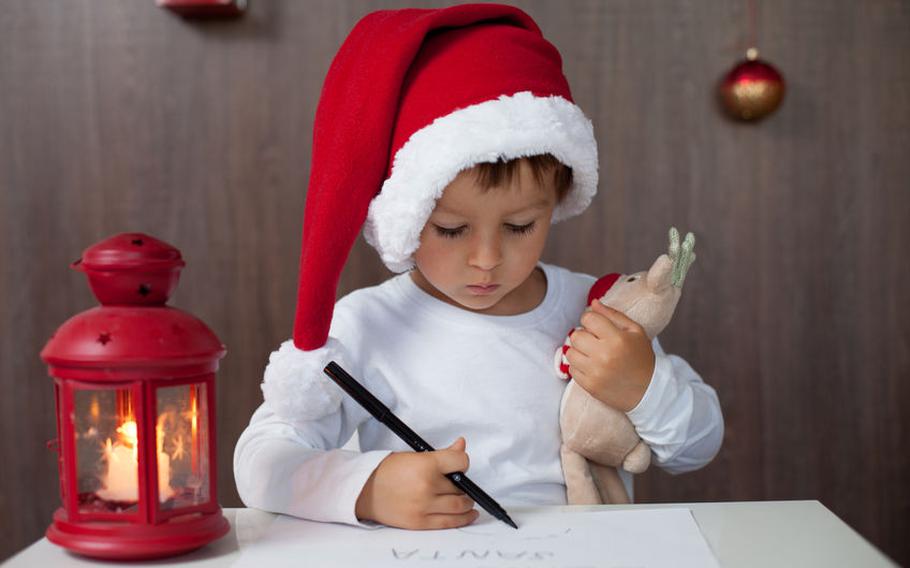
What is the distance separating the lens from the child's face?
1000 millimetres

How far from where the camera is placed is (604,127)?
1.75m

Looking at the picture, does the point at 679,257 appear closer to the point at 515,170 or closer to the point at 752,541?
the point at 515,170

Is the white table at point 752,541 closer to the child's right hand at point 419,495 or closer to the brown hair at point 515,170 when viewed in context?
the child's right hand at point 419,495

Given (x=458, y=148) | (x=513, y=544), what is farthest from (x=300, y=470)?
(x=458, y=148)

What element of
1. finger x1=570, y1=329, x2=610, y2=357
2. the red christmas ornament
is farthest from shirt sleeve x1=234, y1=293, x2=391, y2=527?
the red christmas ornament

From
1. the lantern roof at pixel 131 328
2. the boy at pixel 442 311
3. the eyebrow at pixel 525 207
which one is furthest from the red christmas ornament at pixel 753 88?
the lantern roof at pixel 131 328

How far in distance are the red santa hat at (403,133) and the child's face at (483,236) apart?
3 cm

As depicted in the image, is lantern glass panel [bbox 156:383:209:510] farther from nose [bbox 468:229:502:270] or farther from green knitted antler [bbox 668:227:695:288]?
green knitted antler [bbox 668:227:695:288]

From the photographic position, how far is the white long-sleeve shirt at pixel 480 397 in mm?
1053

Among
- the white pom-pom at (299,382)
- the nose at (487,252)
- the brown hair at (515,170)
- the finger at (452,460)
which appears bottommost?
the finger at (452,460)

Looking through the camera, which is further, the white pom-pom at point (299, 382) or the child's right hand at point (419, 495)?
the white pom-pom at point (299, 382)

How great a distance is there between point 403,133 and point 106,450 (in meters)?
0.44

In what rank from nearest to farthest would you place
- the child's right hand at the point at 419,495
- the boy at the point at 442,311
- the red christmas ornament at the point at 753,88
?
the child's right hand at the point at 419,495 < the boy at the point at 442,311 < the red christmas ornament at the point at 753,88

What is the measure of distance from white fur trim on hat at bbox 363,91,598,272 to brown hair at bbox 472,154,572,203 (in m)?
0.02
